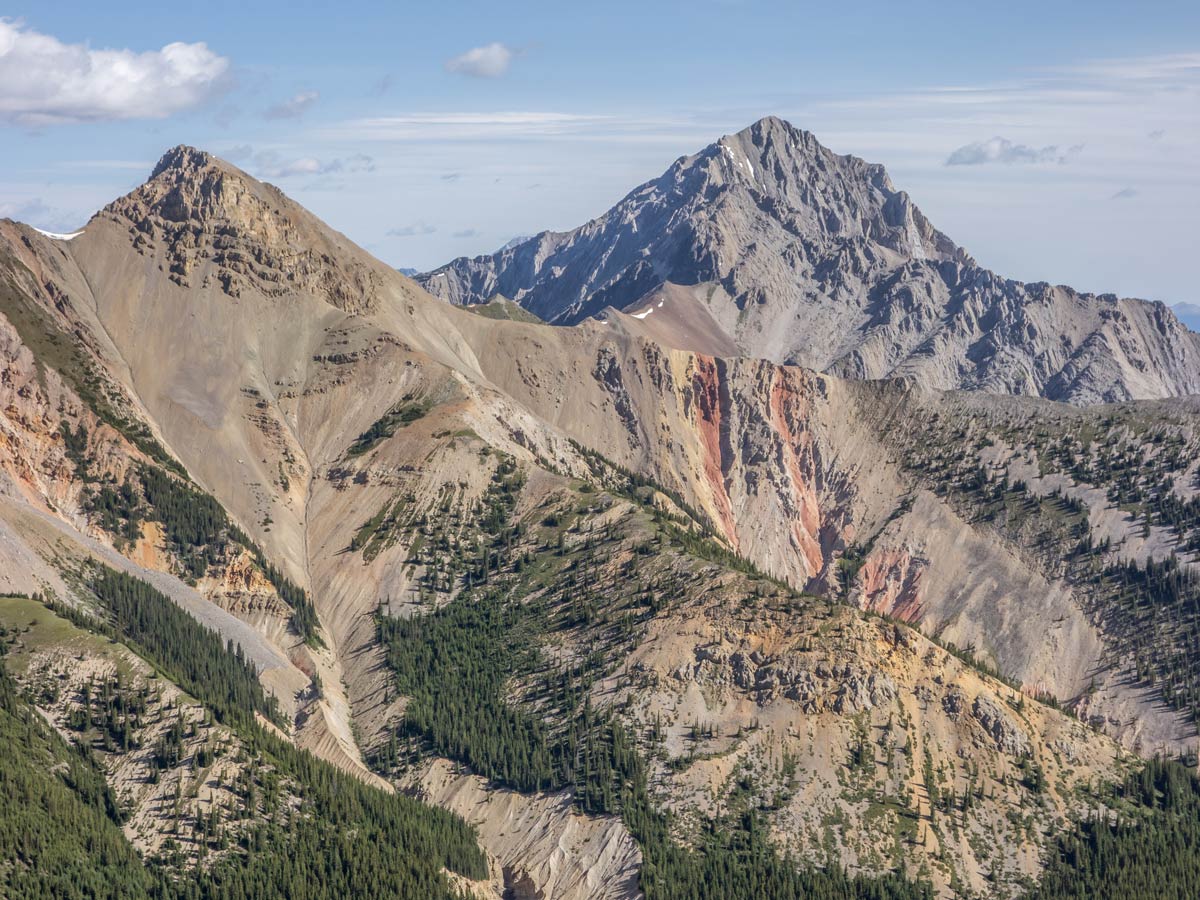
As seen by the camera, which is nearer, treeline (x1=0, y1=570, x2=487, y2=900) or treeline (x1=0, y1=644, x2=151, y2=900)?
treeline (x1=0, y1=644, x2=151, y2=900)

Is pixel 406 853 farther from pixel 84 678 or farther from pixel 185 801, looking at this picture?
pixel 84 678

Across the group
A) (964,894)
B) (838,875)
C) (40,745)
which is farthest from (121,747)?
(964,894)

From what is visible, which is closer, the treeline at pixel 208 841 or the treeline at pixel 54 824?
the treeline at pixel 54 824

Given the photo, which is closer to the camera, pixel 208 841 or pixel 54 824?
pixel 54 824

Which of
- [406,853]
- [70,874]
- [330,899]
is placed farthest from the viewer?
[406,853]

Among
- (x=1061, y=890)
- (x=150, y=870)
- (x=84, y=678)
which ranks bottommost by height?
(x=1061, y=890)

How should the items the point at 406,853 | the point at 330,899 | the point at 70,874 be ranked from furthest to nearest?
1. the point at 406,853
2. the point at 330,899
3. the point at 70,874

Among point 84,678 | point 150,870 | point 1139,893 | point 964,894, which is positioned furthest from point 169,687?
point 1139,893

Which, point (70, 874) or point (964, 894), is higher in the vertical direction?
point (70, 874)

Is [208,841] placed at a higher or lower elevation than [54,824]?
lower

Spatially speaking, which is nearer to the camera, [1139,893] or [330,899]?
[330,899]
